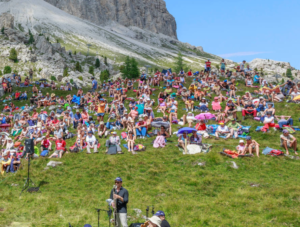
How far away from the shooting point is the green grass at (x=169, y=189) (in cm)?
771

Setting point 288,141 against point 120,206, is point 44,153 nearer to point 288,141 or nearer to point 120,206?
point 120,206

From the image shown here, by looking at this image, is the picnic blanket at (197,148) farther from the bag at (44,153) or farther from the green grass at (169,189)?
the bag at (44,153)

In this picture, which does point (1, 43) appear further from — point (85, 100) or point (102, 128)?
point (102, 128)

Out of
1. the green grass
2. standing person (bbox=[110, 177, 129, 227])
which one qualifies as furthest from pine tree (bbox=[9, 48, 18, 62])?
standing person (bbox=[110, 177, 129, 227])

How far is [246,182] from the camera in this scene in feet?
31.9

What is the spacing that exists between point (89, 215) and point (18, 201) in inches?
119

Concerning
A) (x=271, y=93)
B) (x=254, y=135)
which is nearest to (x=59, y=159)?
(x=254, y=135)

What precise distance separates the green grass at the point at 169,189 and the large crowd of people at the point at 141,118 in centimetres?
103

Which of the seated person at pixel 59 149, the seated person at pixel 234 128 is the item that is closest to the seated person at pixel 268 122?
the seated person at pixel 234 128

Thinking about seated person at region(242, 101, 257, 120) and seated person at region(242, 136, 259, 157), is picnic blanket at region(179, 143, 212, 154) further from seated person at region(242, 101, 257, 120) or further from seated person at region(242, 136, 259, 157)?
seated person at region(242, 101, 257, 120)

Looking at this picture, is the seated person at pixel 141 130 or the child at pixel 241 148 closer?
the child at pixel 241 148

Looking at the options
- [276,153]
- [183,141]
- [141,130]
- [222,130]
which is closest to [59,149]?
[141,130]

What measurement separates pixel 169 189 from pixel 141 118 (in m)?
7.50

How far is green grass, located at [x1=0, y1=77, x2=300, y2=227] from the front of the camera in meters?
7.71
